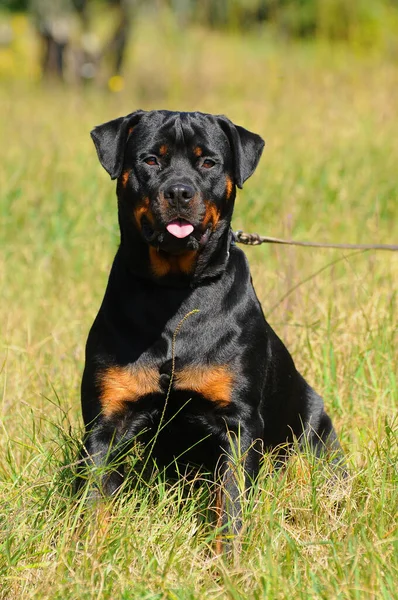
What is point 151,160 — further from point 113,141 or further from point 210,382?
point 210,382

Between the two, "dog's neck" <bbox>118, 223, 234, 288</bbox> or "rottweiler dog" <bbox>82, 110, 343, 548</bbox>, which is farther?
"dog's neck" <bbox>118, 223, 234, 288</bbox>

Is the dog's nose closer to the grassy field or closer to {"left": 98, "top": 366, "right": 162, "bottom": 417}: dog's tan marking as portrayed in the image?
{"left": 98, "top": 366, "right": 162, "bottom": 417}: dog's tan marking

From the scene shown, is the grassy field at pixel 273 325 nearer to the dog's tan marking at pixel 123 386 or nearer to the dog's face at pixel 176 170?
the dog's tan marking at pixel 123 386

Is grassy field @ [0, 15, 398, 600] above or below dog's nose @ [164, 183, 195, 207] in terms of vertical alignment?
below

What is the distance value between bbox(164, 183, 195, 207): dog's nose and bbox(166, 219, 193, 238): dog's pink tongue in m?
0.06

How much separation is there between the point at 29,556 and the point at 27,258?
314 centimetres

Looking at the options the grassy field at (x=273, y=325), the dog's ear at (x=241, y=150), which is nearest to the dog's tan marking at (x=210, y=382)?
the grassy field at (x=273, y=325)

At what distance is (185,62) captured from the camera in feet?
37.8

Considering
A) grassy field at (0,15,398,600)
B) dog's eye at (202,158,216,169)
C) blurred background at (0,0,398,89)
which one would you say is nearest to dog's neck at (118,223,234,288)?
dog's eye at (202,158,216,169)

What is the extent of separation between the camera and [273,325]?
421 centimetres

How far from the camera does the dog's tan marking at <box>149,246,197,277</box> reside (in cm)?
309


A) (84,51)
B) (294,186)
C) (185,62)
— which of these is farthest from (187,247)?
(84,51)

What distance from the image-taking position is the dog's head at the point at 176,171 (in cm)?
295

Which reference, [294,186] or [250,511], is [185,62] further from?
[250,511]
